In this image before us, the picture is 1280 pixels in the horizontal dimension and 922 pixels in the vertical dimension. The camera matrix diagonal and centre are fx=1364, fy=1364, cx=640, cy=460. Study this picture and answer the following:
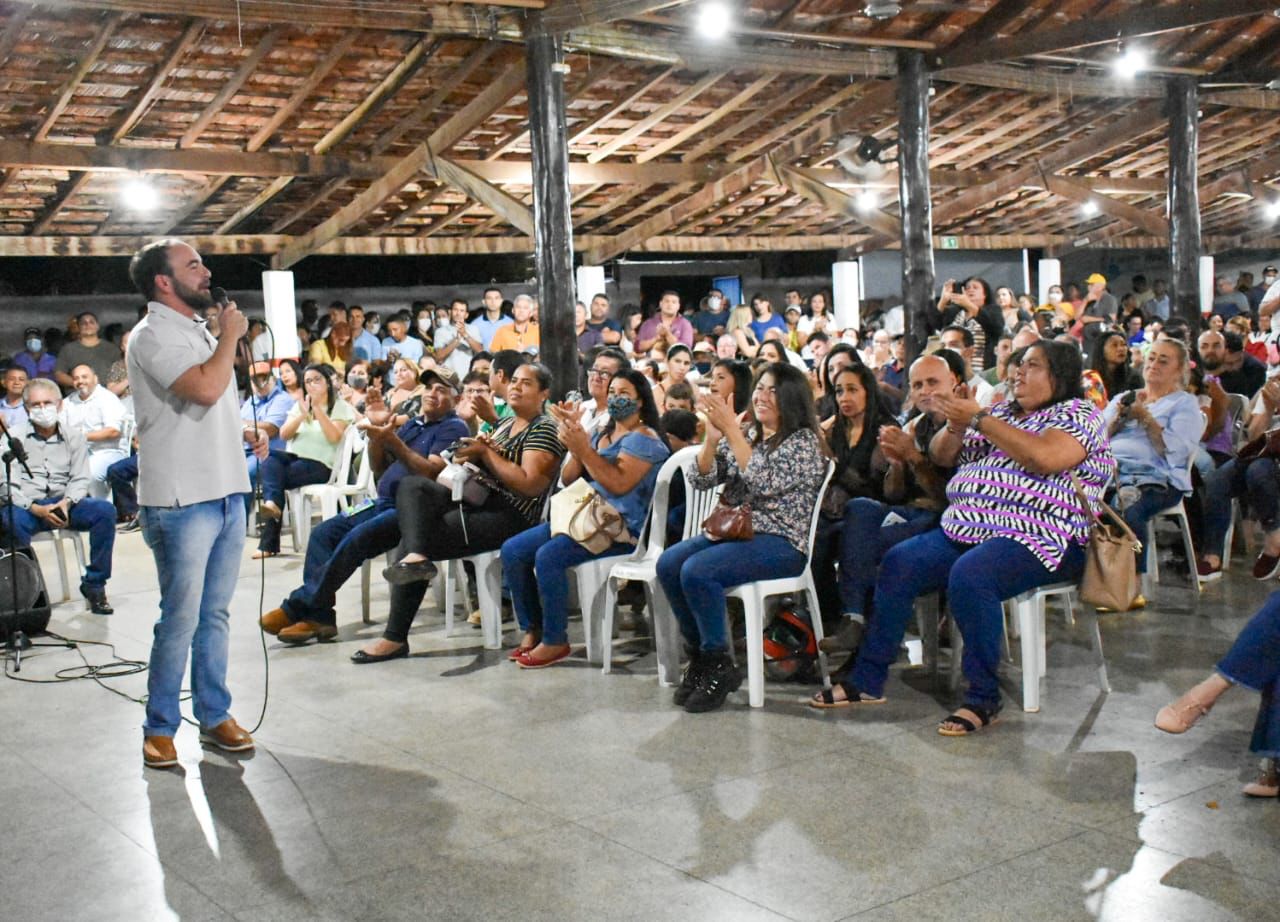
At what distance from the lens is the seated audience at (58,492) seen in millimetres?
6477

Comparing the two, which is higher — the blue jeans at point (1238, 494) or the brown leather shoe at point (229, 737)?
the blue jeans at point (1238, 494)

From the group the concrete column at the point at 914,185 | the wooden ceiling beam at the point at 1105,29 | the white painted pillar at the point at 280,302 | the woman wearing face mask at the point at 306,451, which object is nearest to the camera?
the woman wearing face mask at the point at 306,451

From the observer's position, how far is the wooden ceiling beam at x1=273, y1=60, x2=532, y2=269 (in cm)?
962

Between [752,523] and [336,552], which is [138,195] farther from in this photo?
[752,523]

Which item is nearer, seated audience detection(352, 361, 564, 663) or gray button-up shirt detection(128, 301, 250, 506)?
gray button-up shirt detection(128, 301, 250, 506)

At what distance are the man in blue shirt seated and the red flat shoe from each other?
92 cm

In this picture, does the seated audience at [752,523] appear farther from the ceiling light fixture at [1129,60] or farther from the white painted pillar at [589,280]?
the white painted pillar at [589,280]

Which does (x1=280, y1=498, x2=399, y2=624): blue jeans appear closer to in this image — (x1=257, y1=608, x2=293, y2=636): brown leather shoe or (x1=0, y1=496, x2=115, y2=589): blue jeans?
(x1=257, y1=608, x2=293, y2=636): brown leather shoe

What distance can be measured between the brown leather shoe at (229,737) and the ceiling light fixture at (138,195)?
8.49m

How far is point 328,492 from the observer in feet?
25.8

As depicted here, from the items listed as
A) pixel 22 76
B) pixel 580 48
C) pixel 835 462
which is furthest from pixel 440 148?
pixel 835 462

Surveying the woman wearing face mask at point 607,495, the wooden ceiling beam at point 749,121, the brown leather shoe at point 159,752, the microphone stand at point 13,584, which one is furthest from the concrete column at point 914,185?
the brown leather shoe at point 159,752

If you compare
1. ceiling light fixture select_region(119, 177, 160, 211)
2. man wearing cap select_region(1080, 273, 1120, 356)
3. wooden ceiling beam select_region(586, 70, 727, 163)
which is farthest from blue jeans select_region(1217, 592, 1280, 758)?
ceiling light fixture select_region(119, 177, 160, 211)

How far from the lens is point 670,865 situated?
301 centimetres
